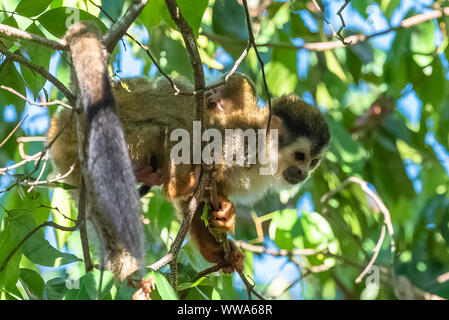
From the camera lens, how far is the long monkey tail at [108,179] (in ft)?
4.94

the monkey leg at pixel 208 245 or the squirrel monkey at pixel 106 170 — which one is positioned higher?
the squirrel monkey at pixel 106 170

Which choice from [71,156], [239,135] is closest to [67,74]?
[71,156]

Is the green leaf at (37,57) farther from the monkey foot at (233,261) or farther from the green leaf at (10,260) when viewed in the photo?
the monkey foot at (233,261)

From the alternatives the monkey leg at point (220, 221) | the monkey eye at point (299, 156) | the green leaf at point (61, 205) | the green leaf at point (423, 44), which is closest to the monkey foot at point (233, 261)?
the monkey leg at point (220, 221)

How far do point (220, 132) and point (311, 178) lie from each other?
1.62m

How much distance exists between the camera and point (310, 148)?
11.3 ft

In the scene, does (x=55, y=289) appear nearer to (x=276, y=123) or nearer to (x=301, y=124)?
(x=276, y=123)

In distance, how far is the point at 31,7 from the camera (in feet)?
7.39

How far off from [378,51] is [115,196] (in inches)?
179

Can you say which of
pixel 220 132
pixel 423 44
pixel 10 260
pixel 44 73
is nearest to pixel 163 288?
pixel 10 260

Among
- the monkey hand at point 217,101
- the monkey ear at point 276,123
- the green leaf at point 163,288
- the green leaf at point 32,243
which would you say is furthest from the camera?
the monkey ear at point 276,123

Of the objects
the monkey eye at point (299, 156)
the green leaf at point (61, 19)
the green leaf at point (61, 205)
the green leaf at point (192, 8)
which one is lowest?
the green leaf at point (61, 205)

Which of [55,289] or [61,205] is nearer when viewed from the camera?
[55,289]
